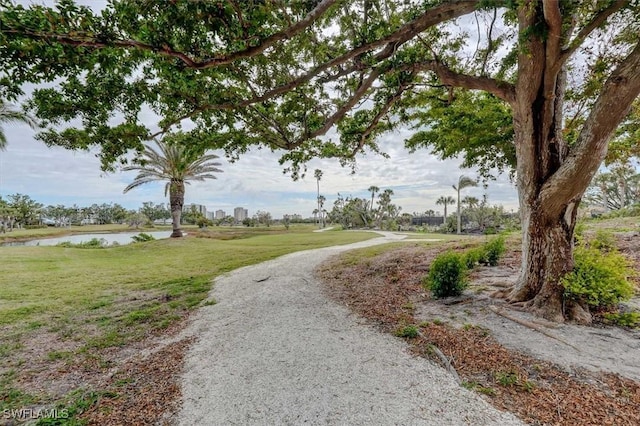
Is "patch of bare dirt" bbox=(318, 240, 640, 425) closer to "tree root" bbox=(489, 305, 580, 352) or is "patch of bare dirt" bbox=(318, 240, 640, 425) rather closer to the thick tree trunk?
"tree root" bbox=(489, 305, 580, 352)

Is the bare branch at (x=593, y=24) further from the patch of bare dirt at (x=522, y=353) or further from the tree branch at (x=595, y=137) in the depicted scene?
the patch of bare dirt at (x=522, y=353)

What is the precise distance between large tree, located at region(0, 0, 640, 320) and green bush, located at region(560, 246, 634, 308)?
0.19 meters

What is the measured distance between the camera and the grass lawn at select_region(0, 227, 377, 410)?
4.02 meters

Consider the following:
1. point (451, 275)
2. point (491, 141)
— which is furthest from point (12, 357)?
point (491, 141)

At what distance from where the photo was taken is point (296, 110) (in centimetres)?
761

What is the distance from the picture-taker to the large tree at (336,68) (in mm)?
3670

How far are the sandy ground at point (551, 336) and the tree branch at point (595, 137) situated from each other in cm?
184

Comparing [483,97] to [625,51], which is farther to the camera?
[483,97]

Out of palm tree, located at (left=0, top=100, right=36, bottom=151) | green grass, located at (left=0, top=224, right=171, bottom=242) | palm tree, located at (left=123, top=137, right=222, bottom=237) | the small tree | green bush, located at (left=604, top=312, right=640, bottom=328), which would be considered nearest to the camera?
green bush, located at (left=604, top=312, right=640, bottom=328)

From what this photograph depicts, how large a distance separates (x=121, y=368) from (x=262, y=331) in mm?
1977

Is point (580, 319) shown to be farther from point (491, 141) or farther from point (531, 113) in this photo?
point (491, 141)

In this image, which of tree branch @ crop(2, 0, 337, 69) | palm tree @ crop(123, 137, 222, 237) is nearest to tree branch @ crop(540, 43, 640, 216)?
tree branch @ crop(2, 0, 337, 69)

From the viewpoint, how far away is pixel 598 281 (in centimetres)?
433

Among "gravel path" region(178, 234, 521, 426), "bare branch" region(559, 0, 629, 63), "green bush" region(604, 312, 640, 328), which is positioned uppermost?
"bare branch" region(559, 0, 629, 63)
